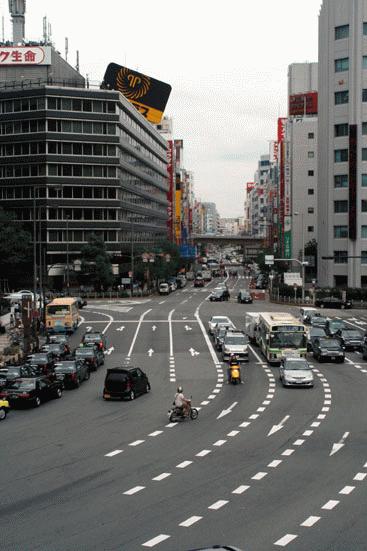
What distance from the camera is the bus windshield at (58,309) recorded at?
6131cm

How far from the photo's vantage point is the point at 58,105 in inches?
4363

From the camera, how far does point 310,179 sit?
132 meters

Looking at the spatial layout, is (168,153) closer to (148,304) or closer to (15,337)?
(148,304)

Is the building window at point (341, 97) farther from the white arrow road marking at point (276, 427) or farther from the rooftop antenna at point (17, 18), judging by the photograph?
the white arrow road marking at point (276, 427)

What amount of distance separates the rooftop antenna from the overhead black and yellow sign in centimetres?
1761

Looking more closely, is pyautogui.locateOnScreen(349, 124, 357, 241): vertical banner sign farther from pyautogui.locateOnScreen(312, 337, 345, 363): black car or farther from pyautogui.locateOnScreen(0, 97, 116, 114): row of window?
pyautogui.locateOnScreen(312, 337, 345, 363): black car

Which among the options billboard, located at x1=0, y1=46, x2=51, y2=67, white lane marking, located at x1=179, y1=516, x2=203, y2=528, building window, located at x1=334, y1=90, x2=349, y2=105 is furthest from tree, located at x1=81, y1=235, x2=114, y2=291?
white lane marking, located at x1=179, y1=516, x2=203, y2=528

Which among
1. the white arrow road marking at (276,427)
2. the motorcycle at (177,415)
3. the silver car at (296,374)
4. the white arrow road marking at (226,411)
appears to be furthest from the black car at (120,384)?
the white arrow road marking at (276,427)

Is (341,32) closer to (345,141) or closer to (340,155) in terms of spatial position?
(345,141)

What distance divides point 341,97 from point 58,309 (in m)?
53.6

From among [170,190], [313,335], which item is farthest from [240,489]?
[170,190]

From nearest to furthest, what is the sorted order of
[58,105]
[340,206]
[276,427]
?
[276,427]
[340,206]
[58,105]


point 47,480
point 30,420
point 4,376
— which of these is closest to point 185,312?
point 4,376

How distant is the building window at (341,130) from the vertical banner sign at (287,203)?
3064cm
